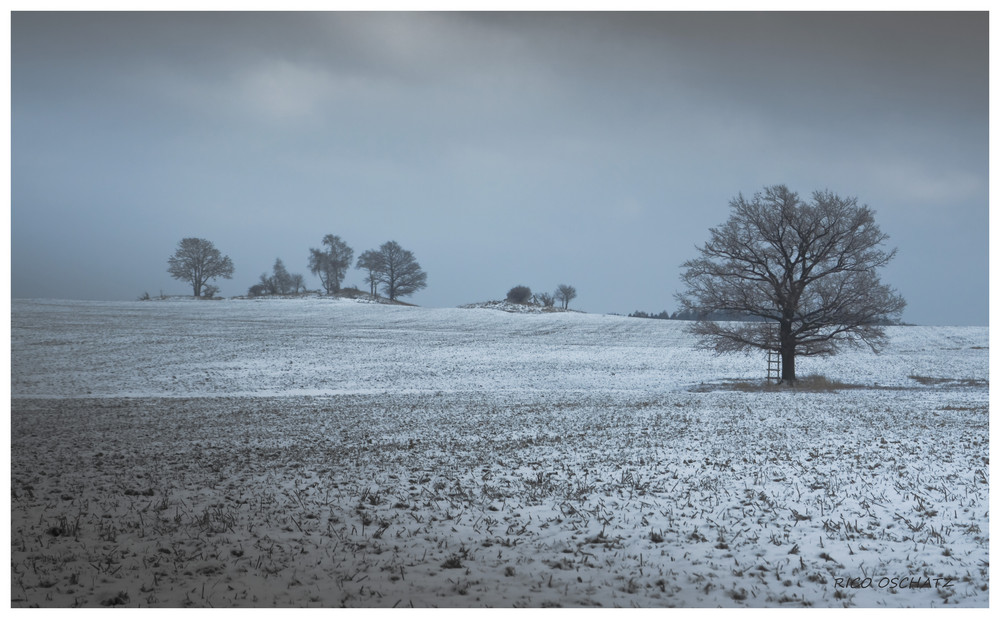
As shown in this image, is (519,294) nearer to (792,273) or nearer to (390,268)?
(390,268)

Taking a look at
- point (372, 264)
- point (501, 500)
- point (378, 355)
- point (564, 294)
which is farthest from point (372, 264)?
point (501, 500)

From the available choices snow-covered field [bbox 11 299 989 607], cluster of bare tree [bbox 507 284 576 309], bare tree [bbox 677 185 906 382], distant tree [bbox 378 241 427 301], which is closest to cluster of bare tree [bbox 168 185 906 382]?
bare tree [bbox 677 185 906 382]

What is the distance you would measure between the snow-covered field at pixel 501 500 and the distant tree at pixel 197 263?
5970 centimetres

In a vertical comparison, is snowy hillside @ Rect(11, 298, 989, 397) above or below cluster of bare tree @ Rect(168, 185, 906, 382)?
below

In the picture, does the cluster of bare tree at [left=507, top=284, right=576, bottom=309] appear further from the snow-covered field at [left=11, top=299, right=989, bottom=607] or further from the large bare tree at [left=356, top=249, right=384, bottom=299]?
the snow-covered field at [left=11, top=299, right=989, bottom=607]

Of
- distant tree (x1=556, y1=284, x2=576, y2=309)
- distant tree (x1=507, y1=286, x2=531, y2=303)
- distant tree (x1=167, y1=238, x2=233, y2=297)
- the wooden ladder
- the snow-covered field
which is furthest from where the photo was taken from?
distant tree (x1=556, y1=284, x2=576, y2=309)

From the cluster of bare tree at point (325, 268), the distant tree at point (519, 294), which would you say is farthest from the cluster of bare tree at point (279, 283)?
the distant tree at point (519, 294)

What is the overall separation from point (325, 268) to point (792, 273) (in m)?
76.6

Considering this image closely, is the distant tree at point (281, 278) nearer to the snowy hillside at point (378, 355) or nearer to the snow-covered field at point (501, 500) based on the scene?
the snowy hillside at point (378, 355)

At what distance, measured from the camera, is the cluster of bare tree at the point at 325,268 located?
79.6m

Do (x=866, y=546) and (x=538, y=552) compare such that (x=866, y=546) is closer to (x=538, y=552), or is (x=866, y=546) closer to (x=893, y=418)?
(x=538, y=552)

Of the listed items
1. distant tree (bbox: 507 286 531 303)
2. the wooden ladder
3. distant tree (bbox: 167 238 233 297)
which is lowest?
the wooden ladder

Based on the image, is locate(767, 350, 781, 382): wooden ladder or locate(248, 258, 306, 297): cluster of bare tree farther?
locate(248, 258, 306, 297): cluster of bare tree

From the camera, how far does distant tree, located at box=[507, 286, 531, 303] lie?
86188mm
